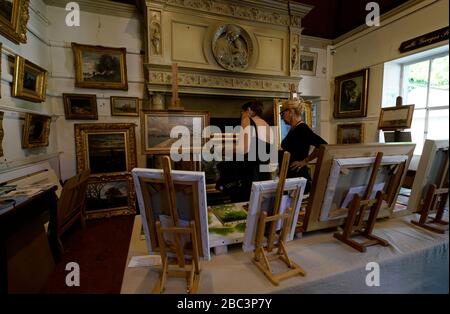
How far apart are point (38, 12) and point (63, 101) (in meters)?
1.12

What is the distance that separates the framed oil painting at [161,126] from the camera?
2.65 meters

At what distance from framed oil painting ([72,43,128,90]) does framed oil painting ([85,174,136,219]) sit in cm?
143

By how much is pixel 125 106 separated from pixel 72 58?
0.96m

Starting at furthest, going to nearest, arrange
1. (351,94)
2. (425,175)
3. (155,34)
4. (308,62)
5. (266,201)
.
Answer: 1. (308,62)
2. (351,94)
3. (155,34)
4. (425,175)
5. (266,201)

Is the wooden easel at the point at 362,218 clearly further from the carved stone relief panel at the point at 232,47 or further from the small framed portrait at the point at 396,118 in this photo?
the carved stone relief panel at the point at 232,47

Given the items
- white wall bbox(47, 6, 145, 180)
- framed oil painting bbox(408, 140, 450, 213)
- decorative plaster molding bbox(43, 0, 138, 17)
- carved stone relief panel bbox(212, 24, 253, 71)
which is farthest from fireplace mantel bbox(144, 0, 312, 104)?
framed oil painting bbox(408, 140, 450, 213)

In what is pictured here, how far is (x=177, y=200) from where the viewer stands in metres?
0.86

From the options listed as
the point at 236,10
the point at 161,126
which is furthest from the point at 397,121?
the point at 161,126

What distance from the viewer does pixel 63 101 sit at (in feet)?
10.4

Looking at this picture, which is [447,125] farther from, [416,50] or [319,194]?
[416,50]

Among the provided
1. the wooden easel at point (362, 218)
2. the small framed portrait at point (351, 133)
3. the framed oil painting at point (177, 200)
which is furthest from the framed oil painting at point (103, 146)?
the small framed portrait at point (351, 133)

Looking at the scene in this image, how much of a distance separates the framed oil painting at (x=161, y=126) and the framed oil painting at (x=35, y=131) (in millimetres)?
1175

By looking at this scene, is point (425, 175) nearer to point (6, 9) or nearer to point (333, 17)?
point (6, 9)

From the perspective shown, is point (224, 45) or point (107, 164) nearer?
point (107, 164)
